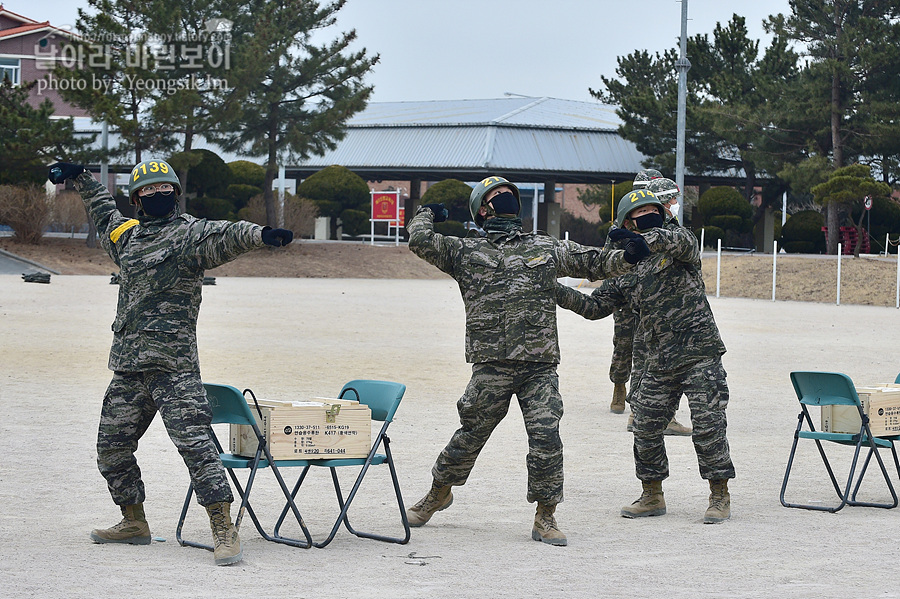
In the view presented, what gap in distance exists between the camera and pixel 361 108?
1933 inches

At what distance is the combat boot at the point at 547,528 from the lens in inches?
268

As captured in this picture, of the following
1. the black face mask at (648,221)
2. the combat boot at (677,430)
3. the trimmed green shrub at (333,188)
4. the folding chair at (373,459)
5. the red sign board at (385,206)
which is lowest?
the combat boot at (677,430)

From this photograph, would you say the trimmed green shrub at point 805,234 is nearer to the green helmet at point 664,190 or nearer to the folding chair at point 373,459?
the green helmet at point 664,190

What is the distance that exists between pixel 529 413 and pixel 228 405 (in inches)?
64.5

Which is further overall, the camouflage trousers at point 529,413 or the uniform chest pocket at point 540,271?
the uniform chest pocket at point 540,271

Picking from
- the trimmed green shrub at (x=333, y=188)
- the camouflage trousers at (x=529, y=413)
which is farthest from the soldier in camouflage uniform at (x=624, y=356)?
the trimmed green shrub at (x=333, y=188)

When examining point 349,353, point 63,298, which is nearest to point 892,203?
point 63,298

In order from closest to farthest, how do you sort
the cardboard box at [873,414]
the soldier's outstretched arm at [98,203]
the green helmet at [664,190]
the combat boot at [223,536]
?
the combat boot at [223,536] → the soldier's outstretched arm at [98,203] → the cardboard box at [873,414] → the green helmet at [664,190]

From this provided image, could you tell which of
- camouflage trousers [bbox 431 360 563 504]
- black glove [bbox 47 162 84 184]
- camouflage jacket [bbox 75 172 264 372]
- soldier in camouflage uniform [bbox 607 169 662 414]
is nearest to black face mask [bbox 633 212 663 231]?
camouflage trousers [bbox 431 360 563 504]

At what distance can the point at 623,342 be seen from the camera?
12055mm

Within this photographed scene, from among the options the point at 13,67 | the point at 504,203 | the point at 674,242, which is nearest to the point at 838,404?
the point at 674,242

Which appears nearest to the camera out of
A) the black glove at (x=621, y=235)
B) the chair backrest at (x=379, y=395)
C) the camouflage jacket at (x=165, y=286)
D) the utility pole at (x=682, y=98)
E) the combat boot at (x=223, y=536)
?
the combat boot at (x=223, y=536)

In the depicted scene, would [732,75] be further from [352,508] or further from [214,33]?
[352,508]

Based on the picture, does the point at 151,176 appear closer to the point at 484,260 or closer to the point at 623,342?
the point at 484,260
